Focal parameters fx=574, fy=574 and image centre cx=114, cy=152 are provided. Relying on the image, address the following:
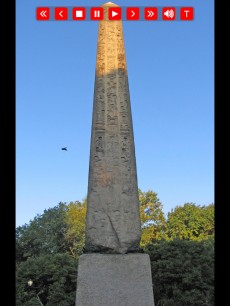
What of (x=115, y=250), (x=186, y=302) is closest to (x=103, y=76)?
(x=115, y=250)

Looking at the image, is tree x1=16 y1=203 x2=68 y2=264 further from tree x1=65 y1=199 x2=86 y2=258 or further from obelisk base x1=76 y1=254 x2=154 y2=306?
obelisk base x1=76 y1=254 x2=154 y2=306

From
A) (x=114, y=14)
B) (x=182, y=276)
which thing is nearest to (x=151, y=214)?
(x=182, y=276)

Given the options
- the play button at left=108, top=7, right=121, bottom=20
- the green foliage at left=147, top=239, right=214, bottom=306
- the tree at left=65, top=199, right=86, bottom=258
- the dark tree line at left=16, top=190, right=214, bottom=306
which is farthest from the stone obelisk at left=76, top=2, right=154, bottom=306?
the tree at left=65, top=199, right=86, bottom=258

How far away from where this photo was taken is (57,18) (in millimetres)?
8117

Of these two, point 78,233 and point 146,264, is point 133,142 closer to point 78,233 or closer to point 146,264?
point 146,264

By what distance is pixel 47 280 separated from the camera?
2039 cm

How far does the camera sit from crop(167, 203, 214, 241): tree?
4275 centimetres

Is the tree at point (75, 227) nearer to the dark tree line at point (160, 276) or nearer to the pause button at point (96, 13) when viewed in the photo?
the dark tree line at point (160, 276)

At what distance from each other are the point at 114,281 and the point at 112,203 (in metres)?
1.05

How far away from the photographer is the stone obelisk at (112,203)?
757 centimetres

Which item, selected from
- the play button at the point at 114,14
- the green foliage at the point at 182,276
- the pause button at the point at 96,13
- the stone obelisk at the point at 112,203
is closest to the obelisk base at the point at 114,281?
the stone obelisk at the point at 112,203

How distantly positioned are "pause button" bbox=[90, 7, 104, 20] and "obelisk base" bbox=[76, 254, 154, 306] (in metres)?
3.47
